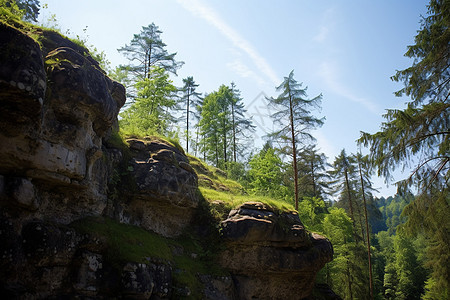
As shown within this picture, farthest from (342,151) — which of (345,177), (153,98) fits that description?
(153,98)

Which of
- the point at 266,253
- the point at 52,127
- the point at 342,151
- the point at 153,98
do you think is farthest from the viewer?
the point at 342,151

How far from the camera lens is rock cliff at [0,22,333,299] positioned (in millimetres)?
6422

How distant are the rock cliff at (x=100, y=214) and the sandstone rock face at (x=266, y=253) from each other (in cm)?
5

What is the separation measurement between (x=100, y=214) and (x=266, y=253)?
6.51 m

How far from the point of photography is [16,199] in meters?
6.43

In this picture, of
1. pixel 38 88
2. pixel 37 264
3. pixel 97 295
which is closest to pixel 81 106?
pixel 38 88

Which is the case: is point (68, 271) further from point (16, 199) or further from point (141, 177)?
point (141, 177)

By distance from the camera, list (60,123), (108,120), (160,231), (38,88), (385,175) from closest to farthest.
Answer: (38,88) < (60,123) < (108,120) < (385,175) < (160,231)

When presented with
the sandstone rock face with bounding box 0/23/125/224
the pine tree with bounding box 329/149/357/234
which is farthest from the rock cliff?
the pine tree with bounding box 329/149/357/234

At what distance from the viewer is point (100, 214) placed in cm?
894

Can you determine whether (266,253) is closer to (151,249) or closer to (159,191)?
(151,249)

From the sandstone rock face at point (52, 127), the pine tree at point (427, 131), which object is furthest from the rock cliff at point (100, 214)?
the pine tree at point (427, 131)

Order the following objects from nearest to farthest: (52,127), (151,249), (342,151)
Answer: (52,127), (151,249), (342,151)

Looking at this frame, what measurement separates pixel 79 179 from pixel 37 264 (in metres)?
2.36
